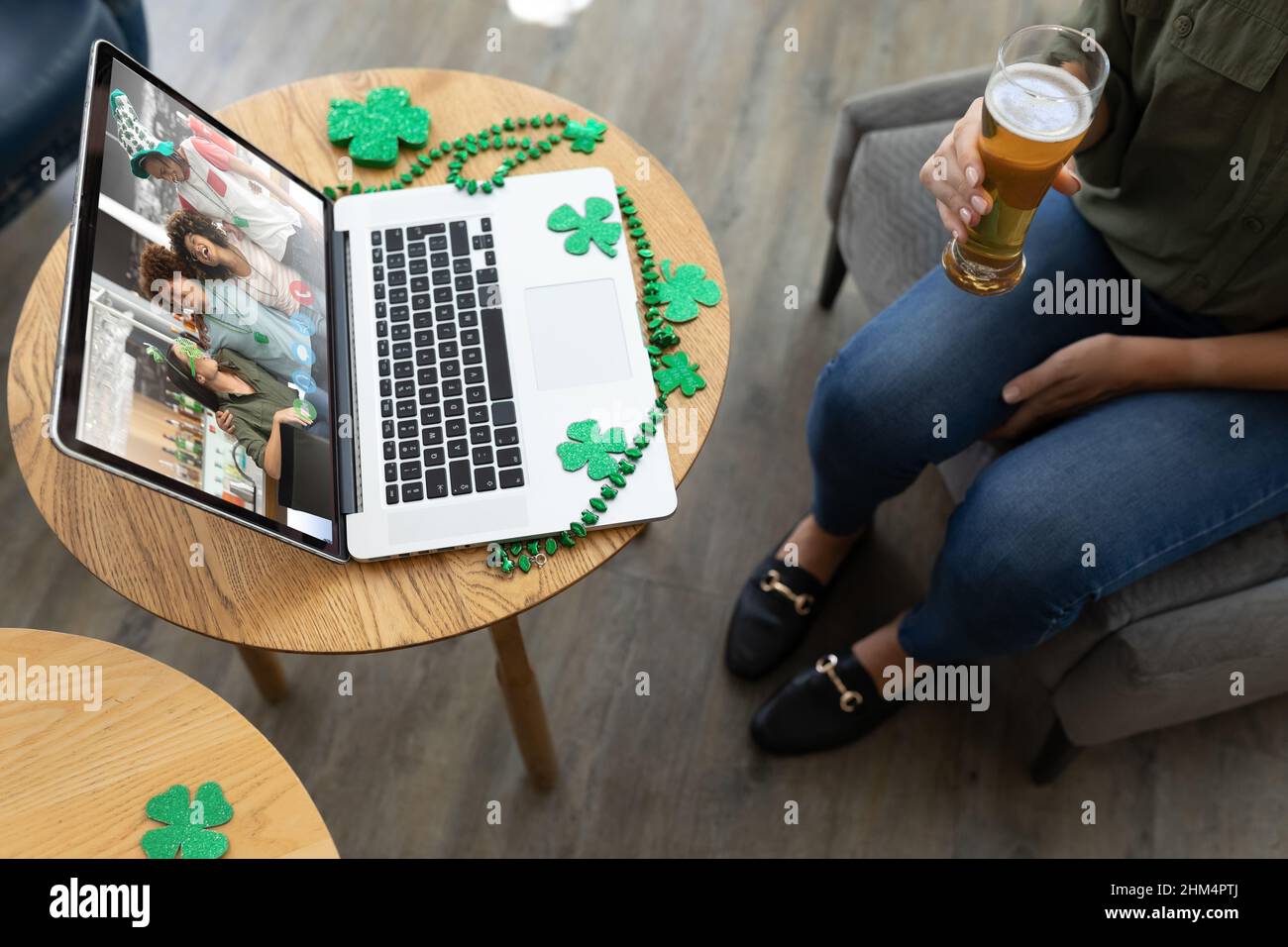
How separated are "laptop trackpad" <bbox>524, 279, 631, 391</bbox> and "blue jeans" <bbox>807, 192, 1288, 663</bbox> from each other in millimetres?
314

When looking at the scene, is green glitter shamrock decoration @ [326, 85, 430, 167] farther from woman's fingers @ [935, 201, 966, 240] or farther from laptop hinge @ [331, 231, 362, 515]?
woman's fingers @ [935, 201, 966, 240]

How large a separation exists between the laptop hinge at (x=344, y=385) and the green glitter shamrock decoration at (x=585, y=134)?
285 mm

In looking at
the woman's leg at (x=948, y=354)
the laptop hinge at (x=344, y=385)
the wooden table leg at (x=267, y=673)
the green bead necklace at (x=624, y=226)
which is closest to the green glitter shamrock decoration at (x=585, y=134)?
the green bead necklace at (x=624, y=226)

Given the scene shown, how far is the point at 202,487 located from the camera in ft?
2.77

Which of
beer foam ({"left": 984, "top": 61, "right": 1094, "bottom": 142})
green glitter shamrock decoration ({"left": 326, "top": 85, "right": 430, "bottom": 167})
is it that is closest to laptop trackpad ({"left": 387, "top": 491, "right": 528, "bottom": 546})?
green glitter shamrock decoration ({"left": 326, "top": 85, "right": 430, "bottom": 167})

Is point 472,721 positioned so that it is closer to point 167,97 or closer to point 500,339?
point 500,339

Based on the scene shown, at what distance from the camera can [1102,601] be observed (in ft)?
3.84

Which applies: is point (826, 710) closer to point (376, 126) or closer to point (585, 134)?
point (585, 134)

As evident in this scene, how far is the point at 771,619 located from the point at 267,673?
712 millimetres

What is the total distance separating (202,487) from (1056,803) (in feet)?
3.99

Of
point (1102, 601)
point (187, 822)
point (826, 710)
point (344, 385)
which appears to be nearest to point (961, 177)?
point (1102, 601)
